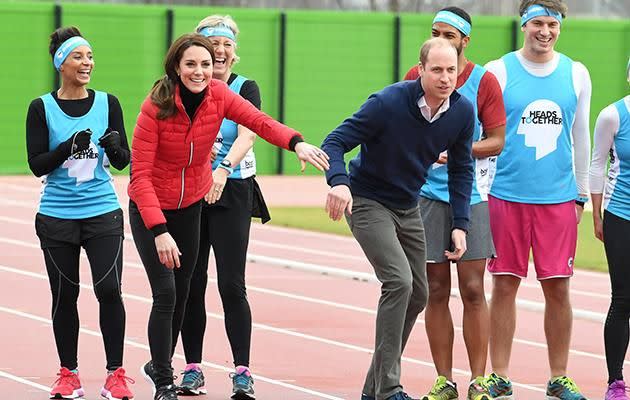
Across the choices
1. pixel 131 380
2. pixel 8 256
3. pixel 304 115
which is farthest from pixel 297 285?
pixel 304 115

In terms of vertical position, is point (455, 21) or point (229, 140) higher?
point (455, 21)

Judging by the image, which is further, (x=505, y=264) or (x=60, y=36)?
(x=505, y=264)

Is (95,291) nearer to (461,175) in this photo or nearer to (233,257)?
(233,257)

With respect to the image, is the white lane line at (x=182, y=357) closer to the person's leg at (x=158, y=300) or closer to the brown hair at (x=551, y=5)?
the person's leg at (x=158, y=300)

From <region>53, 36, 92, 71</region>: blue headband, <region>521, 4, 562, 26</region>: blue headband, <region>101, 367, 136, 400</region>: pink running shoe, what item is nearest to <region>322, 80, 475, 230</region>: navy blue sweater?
<region>521, 4, 562, 26</region>: blue headband

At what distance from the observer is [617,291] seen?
9.69 meters

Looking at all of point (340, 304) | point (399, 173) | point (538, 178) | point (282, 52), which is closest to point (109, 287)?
point (399, 173)

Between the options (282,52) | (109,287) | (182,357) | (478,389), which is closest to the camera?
(109,287)

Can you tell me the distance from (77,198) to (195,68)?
1113 mm

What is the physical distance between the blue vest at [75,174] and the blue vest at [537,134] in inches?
96.9

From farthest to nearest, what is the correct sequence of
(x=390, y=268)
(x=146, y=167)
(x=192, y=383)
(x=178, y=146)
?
(x=192, y=383) → (x=178, y=146) → (x=146, y=167) → (x=390, y=268)

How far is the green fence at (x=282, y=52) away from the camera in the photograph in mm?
31719

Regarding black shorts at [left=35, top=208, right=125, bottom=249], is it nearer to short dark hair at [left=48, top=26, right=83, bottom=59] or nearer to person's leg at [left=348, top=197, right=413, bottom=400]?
short dark hair at [left=48, top=26, right=83, bottom=59]

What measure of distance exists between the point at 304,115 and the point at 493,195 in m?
24.2
